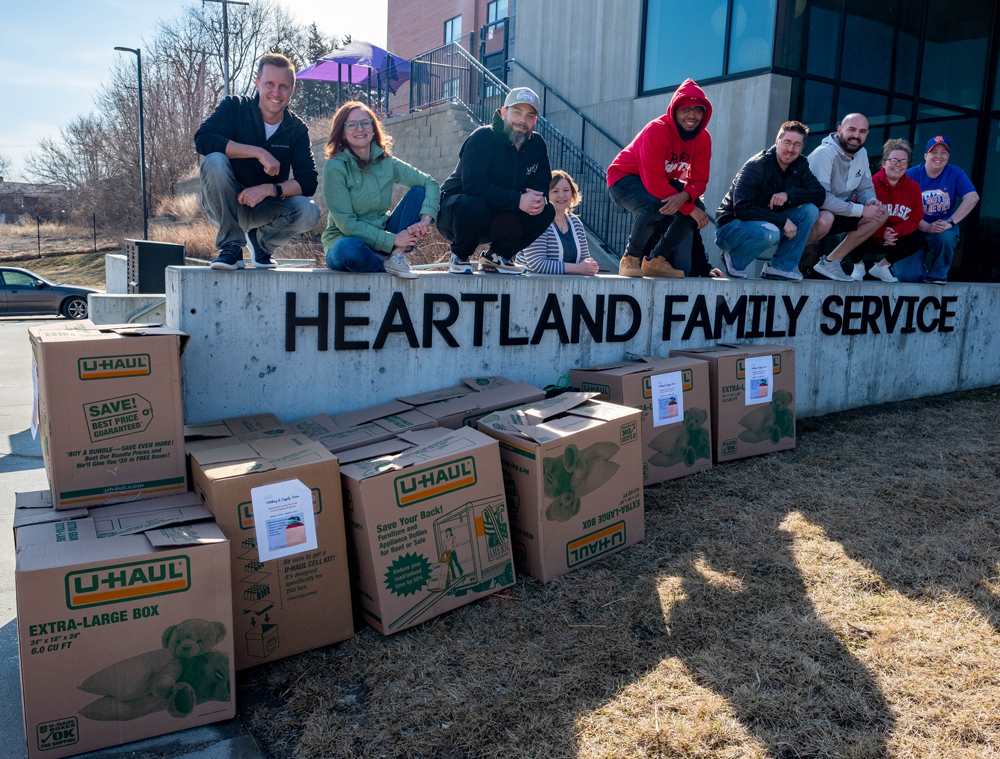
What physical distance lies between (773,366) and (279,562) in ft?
11.5

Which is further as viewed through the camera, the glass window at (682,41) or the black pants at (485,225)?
the glass window at (682,41)

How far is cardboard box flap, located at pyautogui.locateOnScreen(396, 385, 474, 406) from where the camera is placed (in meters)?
3.85

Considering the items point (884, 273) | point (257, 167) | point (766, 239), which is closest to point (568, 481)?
point (257, 167)

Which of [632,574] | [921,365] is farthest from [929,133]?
[632,574]

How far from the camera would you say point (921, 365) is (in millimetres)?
6859

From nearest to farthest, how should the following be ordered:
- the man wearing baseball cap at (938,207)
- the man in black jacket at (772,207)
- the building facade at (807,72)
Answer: the man in black jacket at (772,207)
the man wearing baseball cap at (938,207)
the building facade at (807,72)

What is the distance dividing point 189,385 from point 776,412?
3.62 m

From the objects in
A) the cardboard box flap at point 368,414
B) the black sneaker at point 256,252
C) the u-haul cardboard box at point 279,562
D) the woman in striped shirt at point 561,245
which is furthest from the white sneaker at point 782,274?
the u-haul cardboard box at point 279,562

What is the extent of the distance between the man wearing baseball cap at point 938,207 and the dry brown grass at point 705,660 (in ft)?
12.7

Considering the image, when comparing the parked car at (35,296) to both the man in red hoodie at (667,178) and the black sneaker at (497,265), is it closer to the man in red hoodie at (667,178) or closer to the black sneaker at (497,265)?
the black sneaker at (497,265)

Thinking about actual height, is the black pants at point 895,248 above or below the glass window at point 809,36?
below

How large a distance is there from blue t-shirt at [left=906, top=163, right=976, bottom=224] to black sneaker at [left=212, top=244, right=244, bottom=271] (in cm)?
625

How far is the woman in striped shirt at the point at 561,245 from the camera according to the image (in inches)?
204

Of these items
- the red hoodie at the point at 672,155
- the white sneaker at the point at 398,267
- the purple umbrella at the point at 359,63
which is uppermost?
the purple umbrella at the point at 359,63
